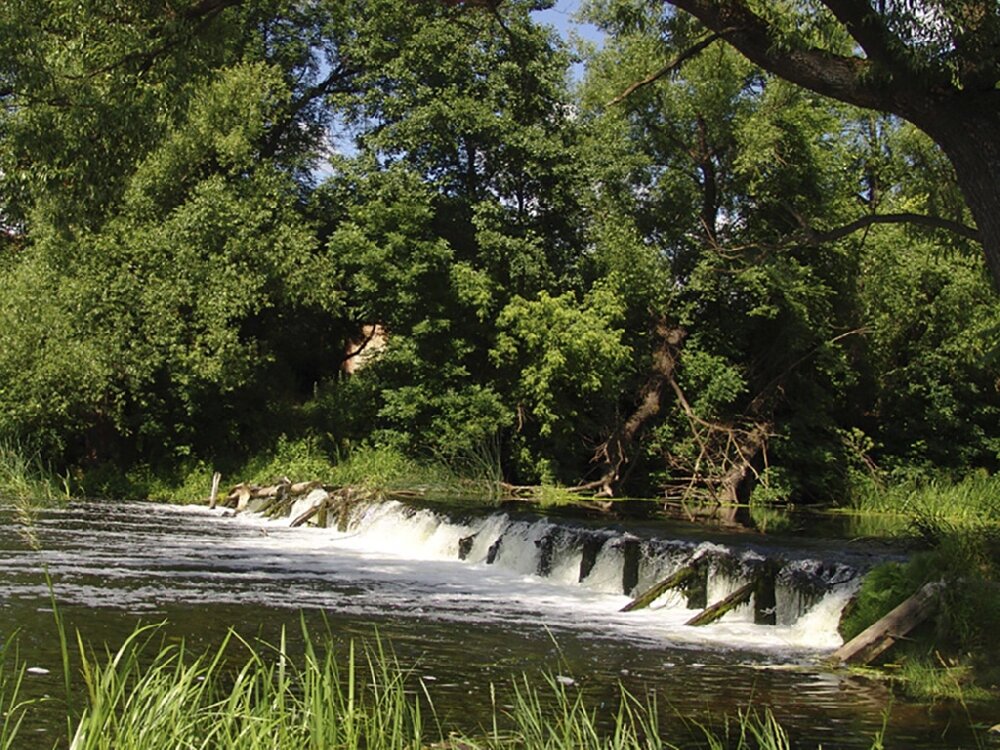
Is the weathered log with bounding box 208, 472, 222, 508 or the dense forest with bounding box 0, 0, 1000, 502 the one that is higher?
the dense forest with bounding box 0, 0, 1000, 502

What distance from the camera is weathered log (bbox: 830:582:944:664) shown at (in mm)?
9383

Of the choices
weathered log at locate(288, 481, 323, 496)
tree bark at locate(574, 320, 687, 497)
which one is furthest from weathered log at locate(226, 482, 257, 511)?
tree bark at locate(574, 320, 687, 497)

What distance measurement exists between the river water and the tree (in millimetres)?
3407

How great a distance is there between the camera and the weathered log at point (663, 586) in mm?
12641

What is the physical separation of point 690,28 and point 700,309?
1660 centimetres

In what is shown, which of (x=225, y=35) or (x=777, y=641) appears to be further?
(x=225, y=35)

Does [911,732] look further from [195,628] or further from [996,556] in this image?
[195,628]

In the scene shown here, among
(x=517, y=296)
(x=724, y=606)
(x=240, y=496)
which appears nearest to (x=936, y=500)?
(x=724, y=606)

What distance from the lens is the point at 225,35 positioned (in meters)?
11.9

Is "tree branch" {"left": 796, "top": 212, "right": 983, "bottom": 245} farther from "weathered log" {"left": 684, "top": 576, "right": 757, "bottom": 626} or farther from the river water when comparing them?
"weathered log" {"left": 684, "top": 576, "right": 757, "bottom": 626}

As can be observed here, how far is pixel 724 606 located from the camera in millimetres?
11930

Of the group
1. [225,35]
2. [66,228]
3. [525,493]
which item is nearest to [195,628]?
[66,228]

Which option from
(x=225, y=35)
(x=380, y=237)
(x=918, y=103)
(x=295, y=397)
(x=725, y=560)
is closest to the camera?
(x=918, y=103)

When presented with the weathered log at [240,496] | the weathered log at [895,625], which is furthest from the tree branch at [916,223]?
the weathered log at [240,496]
